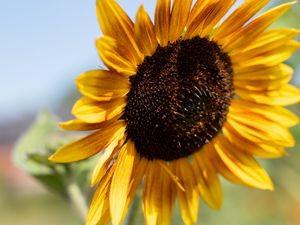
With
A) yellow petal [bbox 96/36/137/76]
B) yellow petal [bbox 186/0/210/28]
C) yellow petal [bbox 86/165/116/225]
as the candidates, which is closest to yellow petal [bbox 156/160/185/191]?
yellow petal [bbox 86/165/116/225]

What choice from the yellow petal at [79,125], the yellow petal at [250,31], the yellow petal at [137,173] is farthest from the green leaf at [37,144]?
the yellow petal at [250,31]

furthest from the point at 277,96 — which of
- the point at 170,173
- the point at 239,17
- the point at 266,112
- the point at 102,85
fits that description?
the point at 102,85

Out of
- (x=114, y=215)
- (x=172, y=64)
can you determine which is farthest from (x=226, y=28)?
(x=114, y=215)

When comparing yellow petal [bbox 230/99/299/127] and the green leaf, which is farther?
the green leaf

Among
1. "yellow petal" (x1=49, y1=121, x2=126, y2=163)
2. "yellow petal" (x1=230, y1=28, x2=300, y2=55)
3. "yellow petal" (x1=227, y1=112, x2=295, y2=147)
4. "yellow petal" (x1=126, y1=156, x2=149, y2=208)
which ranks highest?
"yellow petal" (x1=49, y1=121, x2=126, y2=163)

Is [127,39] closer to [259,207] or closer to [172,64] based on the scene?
[172,64]

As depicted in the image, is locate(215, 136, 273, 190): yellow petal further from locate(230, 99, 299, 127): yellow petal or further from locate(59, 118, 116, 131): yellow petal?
locate(59, 118, 116, 131): yellow petal

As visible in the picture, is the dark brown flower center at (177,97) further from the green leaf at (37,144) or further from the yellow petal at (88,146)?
the green leaf at (37,144)

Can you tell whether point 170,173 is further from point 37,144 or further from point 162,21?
point 37,144
